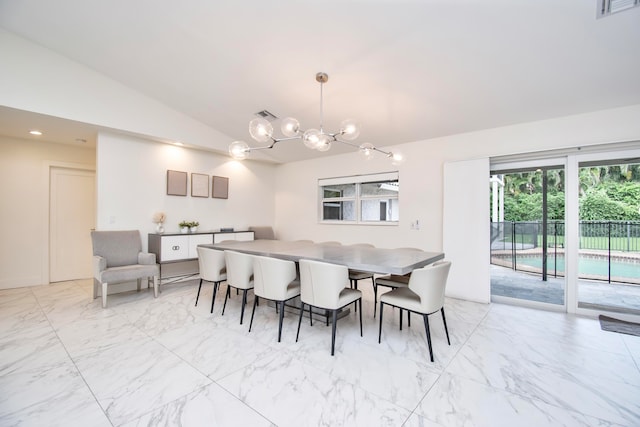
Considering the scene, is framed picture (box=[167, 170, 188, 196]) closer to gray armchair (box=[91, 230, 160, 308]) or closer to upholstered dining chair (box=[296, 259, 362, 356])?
gray armchair (box=[91, 230, 160, 308])

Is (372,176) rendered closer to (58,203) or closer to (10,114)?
(10,114)

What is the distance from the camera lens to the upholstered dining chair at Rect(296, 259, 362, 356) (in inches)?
90.7

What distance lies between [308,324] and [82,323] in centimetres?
252

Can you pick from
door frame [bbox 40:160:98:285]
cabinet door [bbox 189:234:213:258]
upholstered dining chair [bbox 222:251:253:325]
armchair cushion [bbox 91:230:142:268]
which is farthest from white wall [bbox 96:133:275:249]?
upholstered dining chair [bbox 222:251:253:325]

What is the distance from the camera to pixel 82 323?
2992 millimetres

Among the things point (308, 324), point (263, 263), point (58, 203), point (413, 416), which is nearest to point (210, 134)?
point (58, 203)

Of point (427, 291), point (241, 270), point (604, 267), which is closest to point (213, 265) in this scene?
point (241, 270)

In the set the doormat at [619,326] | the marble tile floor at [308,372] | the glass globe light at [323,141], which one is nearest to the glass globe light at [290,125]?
the glass globe light at [323,141]

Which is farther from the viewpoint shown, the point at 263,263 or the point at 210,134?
the point at 210,134

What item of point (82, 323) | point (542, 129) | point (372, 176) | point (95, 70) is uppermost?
point (95, 70)

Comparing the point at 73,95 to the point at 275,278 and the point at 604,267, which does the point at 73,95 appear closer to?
the point at 275,278

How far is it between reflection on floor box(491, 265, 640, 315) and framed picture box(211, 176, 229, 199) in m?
5.01

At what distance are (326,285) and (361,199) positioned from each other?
126 inches

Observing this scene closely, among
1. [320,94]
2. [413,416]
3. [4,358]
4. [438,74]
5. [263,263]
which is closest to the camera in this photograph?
[413,416]
